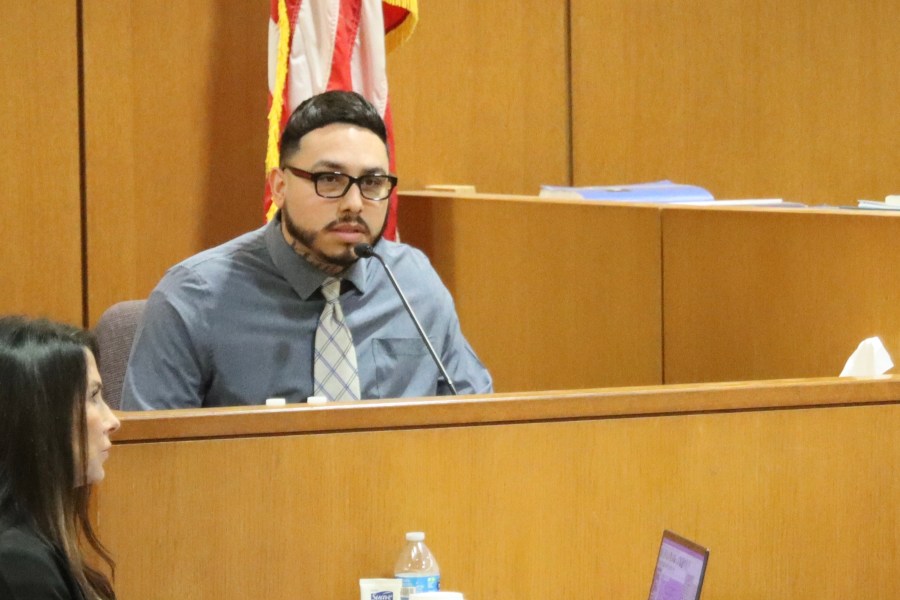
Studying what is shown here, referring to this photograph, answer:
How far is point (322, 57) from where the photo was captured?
3.48 metres

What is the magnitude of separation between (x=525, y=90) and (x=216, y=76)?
101cm

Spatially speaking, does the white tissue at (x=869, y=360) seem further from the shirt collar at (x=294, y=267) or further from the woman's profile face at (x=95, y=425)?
the woman's profile face at (x=95, y=425)

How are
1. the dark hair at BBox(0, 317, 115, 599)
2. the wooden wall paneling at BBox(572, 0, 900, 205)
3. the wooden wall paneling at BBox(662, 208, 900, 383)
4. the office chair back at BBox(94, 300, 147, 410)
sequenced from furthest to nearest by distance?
1. the wooden wall paneling at BBox(572, 0, 900, 205)
2. the office chair back at BBox(94, 300, 147, 410)
3. the wooden wall paneling at BBox(662, 208, 900, 383)
4. the dark hair at BBox(0, 317, 115, 599)

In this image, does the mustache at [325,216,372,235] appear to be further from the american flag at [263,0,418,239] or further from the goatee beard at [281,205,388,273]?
the american flag at [263,0,418,239]

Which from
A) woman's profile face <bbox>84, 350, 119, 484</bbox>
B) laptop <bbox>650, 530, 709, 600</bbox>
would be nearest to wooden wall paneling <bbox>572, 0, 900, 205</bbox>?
laptop <bbox>650, 530, 709, 600</bbox>

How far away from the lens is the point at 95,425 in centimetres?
145

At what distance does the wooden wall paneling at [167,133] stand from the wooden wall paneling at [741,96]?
110cm

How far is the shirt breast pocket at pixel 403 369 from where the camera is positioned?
2.40 m

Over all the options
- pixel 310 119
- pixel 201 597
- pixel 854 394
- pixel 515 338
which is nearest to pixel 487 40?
pixel 515 338

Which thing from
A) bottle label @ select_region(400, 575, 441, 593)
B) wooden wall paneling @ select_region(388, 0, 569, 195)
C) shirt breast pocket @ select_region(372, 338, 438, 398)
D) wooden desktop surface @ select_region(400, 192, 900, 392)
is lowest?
bottle label @ select_region(400, 575, 441, 593)

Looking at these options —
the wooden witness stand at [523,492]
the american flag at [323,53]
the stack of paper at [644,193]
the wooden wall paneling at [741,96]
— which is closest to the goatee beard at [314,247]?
the wooden witness stand at [523,492]

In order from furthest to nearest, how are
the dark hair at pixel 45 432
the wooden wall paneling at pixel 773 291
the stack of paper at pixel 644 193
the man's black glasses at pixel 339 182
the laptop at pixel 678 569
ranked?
the stack of paper at pixel 644 193 < the man's black glasses at pixel 339 182 < the wooden wall paneling at pixel 773 291 < the laptop at pixel 678 569 < the dark hair at pixel 45 432

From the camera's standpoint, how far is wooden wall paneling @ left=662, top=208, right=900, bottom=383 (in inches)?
84.8

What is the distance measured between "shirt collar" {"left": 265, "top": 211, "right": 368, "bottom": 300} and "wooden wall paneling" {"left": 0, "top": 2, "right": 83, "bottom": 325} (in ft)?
4.40
